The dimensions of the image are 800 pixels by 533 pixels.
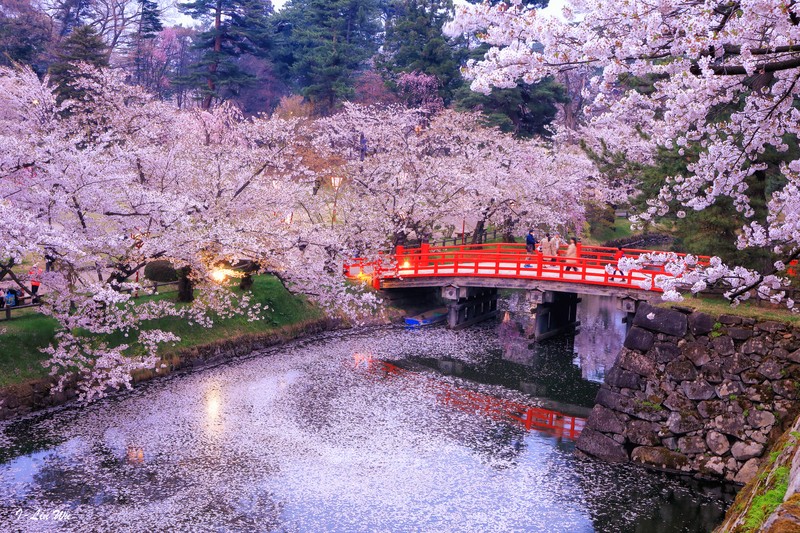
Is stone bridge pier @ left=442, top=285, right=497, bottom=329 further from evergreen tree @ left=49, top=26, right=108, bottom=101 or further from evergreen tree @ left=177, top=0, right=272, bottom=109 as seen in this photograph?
evergreen tree @ left=177, top=0, right=272, bottom=109

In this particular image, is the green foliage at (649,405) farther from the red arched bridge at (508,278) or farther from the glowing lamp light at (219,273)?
the glowing lamp light at (219,273)

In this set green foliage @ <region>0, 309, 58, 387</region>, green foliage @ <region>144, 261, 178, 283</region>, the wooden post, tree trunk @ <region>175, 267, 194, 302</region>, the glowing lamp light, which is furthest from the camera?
the wooden post

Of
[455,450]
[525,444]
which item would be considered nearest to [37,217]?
[455,450]

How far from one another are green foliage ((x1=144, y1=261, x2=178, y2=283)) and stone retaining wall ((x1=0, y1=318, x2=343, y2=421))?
4140 millimetres

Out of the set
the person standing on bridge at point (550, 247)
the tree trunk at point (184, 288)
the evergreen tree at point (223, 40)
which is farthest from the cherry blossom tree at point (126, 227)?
the evergreen tree at point (223, 40)

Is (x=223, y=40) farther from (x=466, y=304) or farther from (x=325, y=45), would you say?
(x=466, y=304)

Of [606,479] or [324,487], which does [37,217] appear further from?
[606,479]

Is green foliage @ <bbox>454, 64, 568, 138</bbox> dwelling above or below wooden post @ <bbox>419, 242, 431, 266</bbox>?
above

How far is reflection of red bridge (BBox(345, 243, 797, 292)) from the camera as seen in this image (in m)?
27.2

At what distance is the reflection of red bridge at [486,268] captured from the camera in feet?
89.1

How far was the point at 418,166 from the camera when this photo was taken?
1332 inches

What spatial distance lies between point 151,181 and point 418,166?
14.0 meters

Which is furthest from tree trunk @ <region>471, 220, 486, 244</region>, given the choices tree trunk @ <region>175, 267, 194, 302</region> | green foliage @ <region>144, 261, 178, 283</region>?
tree trunk @ <region>175, 267, 194, 302</region>

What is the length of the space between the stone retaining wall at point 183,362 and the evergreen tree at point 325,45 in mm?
26244
